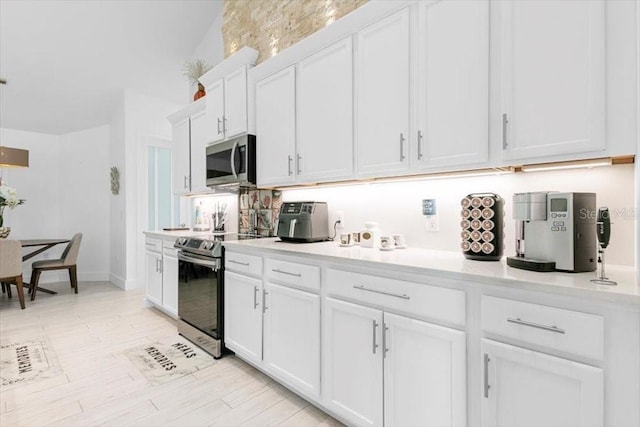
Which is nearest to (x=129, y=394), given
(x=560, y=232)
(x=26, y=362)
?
(x=26, y=362)

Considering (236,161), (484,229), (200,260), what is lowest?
(200,260)

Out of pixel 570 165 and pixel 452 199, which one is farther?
pixel 452 199

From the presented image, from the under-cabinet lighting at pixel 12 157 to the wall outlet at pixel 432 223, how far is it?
548 cm

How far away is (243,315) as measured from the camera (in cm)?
246

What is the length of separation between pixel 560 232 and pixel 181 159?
406cm

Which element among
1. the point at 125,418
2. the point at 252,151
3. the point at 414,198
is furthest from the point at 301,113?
the point at 125,418

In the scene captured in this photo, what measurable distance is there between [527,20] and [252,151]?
2189 mm

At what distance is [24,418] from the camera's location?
196cm

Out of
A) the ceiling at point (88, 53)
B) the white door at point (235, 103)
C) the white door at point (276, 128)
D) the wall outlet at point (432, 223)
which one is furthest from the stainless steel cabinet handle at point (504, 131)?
the ceiling at point (88, 53)

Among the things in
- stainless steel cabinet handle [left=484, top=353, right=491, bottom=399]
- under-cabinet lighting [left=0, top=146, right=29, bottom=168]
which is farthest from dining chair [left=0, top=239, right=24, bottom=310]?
stainless steel cabinet handle [left=484, top=353, right=491, bottom=399]

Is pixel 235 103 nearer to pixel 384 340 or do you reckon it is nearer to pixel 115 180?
pixel 384 340

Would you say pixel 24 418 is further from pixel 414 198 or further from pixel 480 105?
pixel 480 105

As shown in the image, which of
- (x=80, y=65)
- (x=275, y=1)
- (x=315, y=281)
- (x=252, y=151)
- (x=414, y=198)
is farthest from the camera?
(x=80, y=65)

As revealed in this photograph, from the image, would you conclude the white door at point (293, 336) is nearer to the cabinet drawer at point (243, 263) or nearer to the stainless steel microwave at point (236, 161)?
the cabinet drawer at point (243, 263)
